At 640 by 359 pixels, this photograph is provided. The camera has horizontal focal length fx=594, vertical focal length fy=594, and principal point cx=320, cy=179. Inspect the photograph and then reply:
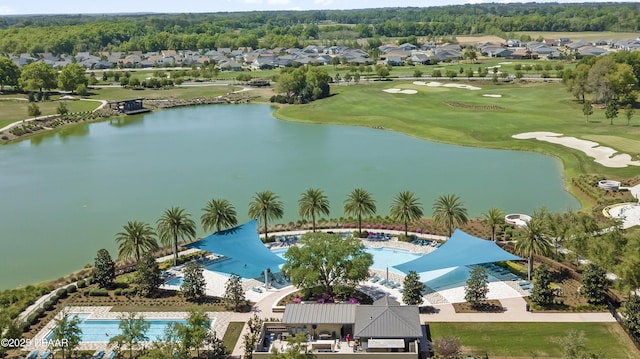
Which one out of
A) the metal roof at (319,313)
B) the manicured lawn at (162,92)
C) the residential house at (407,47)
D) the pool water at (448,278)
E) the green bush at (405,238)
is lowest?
the pool water at (448,278)

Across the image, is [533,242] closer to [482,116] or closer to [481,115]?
[482,116]

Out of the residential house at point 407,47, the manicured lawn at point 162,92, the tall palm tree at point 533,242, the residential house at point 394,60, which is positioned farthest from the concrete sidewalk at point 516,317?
the residential house at point 407,47

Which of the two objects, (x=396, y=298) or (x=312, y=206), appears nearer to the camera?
(x=396, y=298)

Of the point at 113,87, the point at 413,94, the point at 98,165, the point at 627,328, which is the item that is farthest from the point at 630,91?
the point at 113,87

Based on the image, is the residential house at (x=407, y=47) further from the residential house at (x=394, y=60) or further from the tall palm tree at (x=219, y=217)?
the tall palm tree at (x=219, y=217)

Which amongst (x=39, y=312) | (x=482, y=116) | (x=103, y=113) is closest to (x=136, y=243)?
(x=39, y=312)

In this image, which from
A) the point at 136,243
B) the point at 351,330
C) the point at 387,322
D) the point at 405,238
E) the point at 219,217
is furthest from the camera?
the point at 405,238
